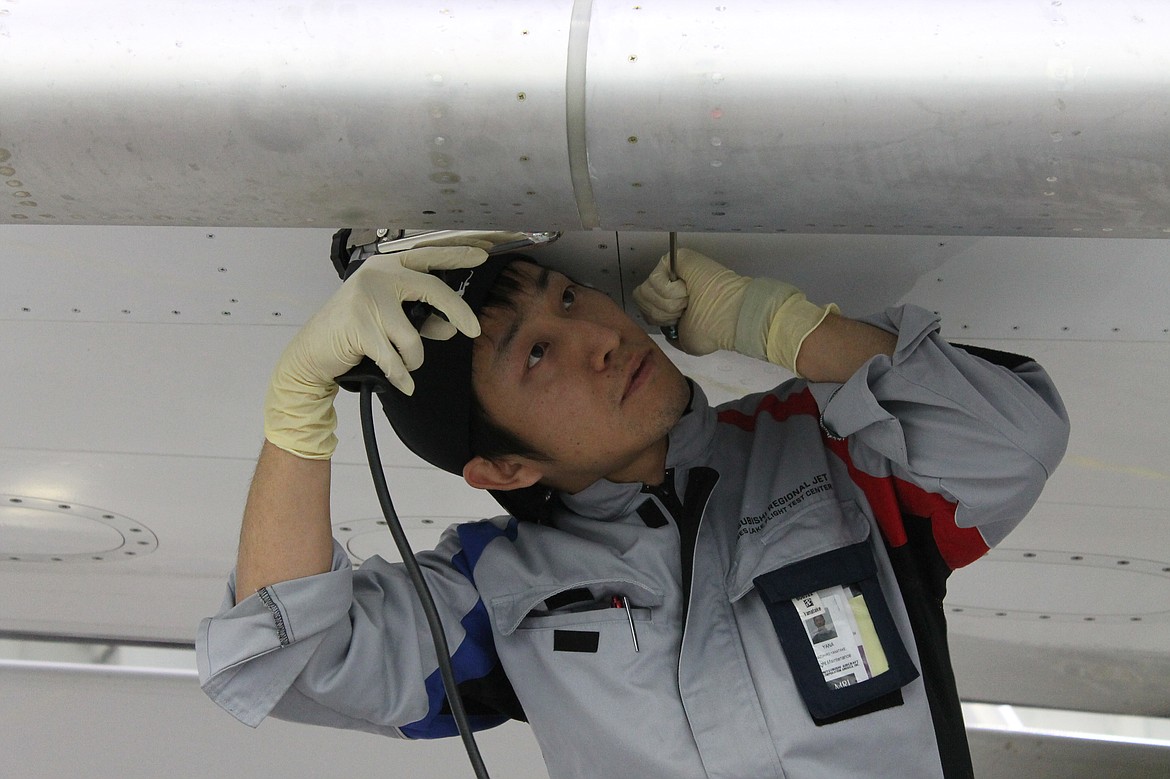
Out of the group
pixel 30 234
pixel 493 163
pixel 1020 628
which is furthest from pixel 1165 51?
pixel 1020 628

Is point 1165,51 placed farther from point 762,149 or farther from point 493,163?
point 493,163

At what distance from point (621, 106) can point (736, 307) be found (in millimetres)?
465

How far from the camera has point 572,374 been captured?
1.21 m

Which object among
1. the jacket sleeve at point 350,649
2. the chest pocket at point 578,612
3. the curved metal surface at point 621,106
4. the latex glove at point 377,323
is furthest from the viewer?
the chest pocket at point 578,612

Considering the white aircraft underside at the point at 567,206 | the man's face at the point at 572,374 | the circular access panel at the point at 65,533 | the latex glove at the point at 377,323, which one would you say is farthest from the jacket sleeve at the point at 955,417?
the circular access panel at the point at 65,533

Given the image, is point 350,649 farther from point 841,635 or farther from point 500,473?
point 841,635

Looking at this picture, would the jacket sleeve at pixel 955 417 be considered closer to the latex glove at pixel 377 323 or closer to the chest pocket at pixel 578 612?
the chest pocket at pixel 578 612

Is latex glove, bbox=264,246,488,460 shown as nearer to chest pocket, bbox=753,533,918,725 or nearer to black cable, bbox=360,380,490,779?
black cable, bbox=360,380,490,779

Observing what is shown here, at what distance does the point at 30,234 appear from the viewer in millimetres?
1191

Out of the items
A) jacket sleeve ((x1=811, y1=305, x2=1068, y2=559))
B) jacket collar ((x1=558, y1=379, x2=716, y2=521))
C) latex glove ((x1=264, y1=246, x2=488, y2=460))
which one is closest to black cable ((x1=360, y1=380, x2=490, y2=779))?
latex glove ((x1=264, y1=246, x2=488, y2=460))

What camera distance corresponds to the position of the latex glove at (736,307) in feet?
3.65

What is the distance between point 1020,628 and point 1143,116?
1.60 metres

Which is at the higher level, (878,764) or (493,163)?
(493,163)

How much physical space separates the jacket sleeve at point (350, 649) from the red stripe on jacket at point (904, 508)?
505 mm
